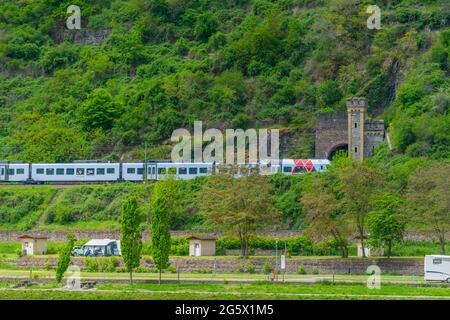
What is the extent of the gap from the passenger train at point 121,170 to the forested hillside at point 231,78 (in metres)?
4.32

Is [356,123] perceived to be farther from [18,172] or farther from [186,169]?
[18,172]

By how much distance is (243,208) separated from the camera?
4102 inches

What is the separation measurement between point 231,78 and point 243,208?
115 ft

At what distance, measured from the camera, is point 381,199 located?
331 feet

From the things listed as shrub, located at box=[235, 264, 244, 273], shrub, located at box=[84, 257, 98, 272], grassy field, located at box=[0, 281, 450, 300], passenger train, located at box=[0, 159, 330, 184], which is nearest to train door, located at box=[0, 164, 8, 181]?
passenger train, located at box=[0, 159, 330, 184]

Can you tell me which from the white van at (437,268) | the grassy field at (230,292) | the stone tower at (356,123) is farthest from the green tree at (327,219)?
the stone tower at (356,123)

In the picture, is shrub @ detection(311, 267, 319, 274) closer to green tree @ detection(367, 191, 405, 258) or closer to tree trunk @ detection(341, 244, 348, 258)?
tree trunk @ detection(341, 244, 348, 258)

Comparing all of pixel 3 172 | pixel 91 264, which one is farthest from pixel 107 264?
pixel 3 172

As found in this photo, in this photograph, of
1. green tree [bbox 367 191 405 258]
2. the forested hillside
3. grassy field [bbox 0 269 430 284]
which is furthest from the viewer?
the forested hillside

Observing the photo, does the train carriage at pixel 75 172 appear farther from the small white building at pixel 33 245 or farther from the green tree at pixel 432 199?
the green tree at pixel 432 199

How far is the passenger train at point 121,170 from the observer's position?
396 ft

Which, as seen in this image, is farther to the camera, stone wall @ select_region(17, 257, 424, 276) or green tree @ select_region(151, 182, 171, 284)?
stone wall @ select_region(17, 257, 424, 276)

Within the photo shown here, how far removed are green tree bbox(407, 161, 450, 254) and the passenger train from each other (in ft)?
59.2

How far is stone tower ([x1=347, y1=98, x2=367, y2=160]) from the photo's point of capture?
124m
